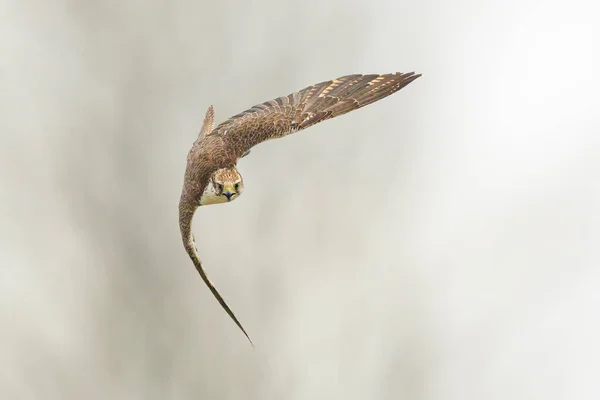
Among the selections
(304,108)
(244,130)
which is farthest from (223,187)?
(304,108)

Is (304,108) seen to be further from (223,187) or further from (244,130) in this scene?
(223,187)

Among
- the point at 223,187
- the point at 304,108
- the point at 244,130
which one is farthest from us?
the point at 304,108

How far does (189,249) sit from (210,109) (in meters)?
0.54

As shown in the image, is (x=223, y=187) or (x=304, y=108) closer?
(x=223, y=187)

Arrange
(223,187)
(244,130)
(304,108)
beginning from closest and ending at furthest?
(223,187), (244,130), (304,108)

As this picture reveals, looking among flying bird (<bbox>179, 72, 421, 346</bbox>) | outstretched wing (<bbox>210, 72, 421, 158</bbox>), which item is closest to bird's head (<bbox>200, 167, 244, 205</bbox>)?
flying bird (<bbox>179, 72, 421, 346</bbox>)

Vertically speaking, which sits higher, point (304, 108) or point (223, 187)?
point (304, 108)

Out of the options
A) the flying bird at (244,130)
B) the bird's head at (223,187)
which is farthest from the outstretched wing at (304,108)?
the bird's head at (223,187)

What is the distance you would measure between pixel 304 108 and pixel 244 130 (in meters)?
0.24

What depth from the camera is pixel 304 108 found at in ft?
6.63

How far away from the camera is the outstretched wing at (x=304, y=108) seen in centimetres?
185

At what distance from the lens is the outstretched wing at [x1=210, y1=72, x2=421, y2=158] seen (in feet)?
6.06

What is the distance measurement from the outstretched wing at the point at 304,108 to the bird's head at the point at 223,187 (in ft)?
0.53

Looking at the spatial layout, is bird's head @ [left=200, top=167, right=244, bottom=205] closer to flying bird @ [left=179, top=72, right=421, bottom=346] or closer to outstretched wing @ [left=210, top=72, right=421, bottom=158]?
flying bird @ [left=179, top=72, right=421, bottom=346]
